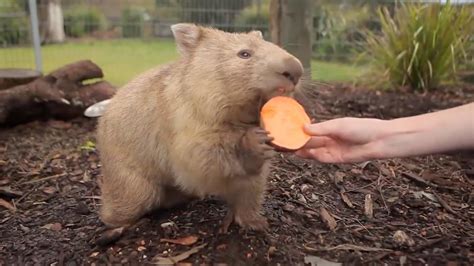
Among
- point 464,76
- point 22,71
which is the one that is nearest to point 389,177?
point 22,71

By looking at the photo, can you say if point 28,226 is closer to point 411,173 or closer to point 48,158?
point 48,158

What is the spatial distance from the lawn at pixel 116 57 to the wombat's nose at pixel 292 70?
569cm

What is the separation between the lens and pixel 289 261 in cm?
273

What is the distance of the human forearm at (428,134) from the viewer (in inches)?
108

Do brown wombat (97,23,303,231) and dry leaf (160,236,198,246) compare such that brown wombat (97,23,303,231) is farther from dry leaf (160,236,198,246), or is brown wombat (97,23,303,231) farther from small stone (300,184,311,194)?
small stone (300,184,311,194)

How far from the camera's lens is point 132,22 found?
11375 millimetres

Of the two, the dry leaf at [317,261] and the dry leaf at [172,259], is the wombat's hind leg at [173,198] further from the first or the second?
the dry leaf at [317,261]

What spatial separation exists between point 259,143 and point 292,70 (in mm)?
375

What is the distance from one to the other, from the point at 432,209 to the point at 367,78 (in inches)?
208

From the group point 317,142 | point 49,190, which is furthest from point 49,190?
point 317,142

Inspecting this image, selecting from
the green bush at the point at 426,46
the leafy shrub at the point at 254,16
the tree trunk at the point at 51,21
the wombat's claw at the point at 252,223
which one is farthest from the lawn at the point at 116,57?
the wombat's claw at the point at 252,223

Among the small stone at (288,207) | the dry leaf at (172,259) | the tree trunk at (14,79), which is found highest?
the tree trunk at (14,79)

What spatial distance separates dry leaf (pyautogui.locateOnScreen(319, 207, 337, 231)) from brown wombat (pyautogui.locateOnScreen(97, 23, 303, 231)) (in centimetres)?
42

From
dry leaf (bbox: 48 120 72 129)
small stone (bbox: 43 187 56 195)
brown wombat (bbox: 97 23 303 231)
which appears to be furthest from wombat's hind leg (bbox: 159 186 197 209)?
dry leaf (bbox: 48 120 72 129)
